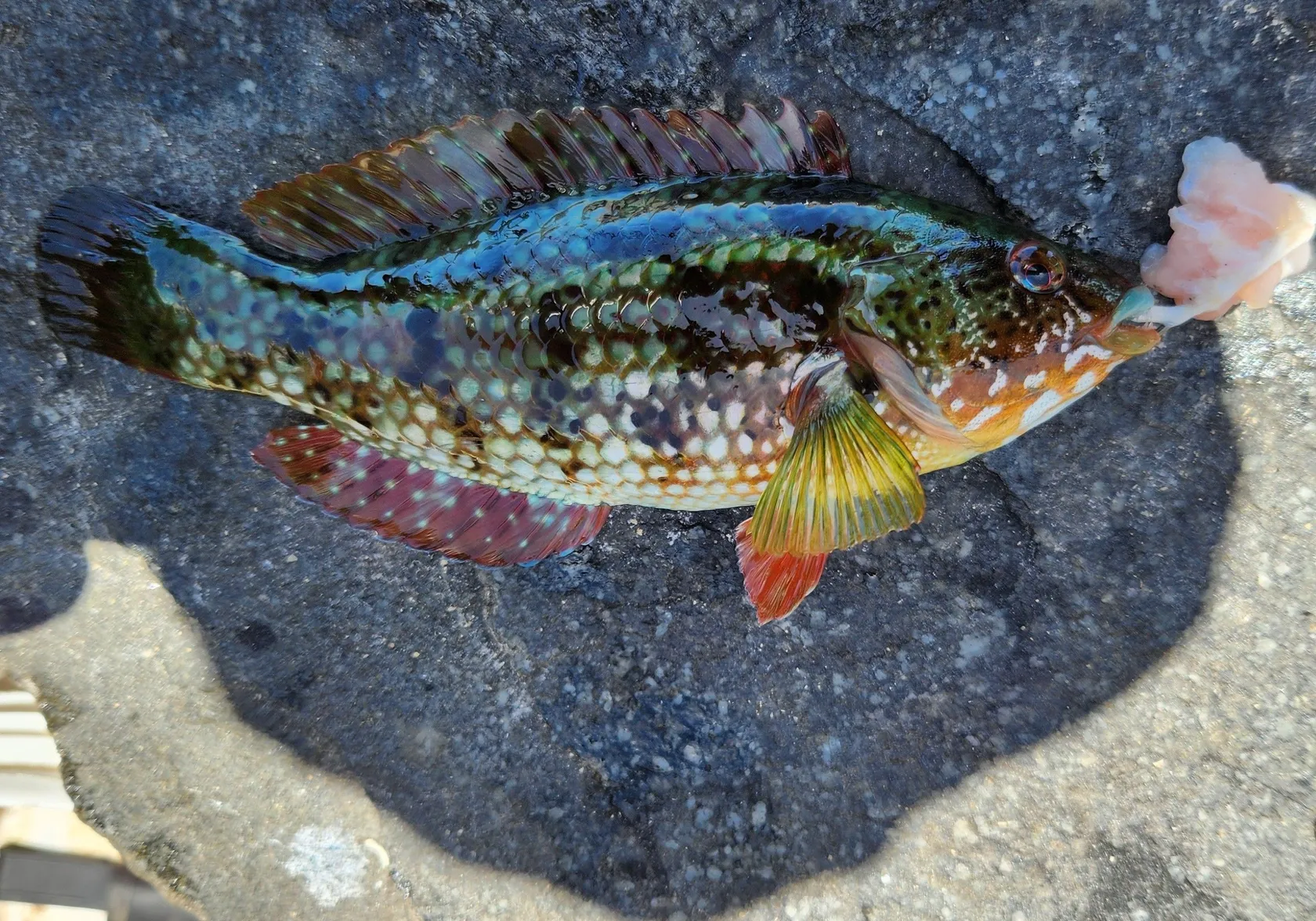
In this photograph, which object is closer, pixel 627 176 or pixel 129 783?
pixel 627 176

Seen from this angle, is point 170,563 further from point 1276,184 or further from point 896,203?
point 1276,184

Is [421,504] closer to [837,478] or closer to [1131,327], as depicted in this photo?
[837,478]

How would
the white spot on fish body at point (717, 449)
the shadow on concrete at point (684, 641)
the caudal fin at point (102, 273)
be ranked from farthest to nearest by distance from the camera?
the shadow on concrete at point (684, 641) < the caudal fin at point (102, 273) < the white spot on fish body at point (717, 449)

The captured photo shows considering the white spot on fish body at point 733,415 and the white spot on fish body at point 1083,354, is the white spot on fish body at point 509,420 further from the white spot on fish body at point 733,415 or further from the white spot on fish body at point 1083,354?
the white spot on fish body at point 1083,354

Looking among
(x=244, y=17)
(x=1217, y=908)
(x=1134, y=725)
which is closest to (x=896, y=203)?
Result: (x=1134, y=725)

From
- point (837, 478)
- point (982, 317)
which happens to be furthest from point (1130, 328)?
point (837, 478)

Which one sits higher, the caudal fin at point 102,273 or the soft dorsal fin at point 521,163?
the caudal fin at point 102,273

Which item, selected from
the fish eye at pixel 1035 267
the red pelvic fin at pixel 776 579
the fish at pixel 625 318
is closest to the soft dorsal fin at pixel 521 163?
the fish at pixel 625 318
